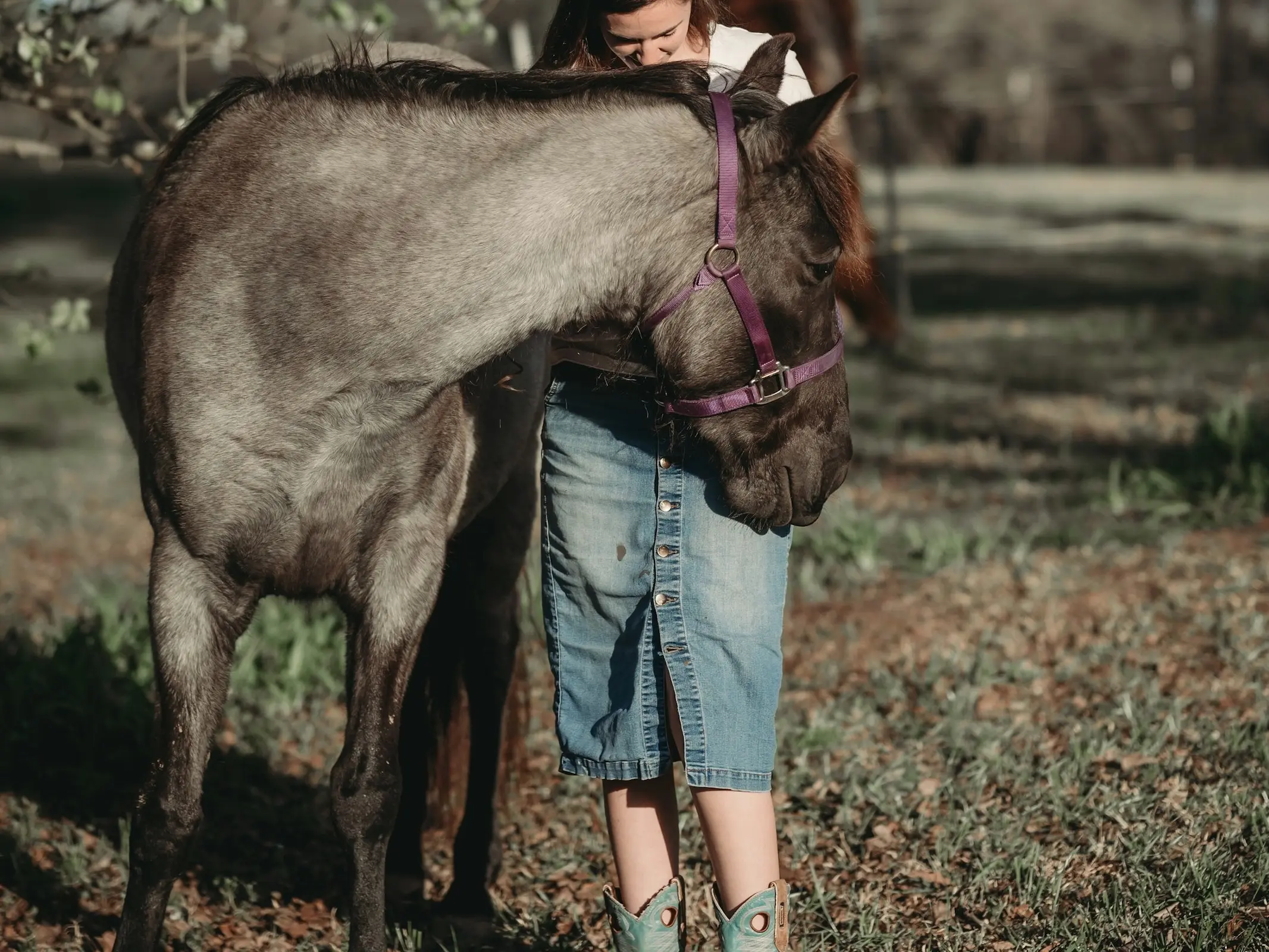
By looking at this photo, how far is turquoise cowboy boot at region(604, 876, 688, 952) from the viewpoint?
9.35 feet

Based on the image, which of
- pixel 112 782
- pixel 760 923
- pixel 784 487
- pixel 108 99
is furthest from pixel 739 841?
pixel 108 99

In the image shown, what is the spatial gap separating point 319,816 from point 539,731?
818 millimetres

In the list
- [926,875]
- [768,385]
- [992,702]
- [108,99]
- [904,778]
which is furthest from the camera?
[992,702]

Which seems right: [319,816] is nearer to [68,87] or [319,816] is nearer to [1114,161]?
[68,87]

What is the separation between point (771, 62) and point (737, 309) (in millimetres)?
552

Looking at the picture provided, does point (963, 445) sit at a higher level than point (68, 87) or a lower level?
lower

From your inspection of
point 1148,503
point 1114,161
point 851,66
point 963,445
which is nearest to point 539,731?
point 1148,503

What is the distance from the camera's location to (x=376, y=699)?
311cm

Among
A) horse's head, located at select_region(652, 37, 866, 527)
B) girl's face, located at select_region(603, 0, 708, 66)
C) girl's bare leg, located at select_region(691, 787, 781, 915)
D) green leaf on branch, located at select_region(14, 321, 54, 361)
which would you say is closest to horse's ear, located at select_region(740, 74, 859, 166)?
horse's head, located at select_region(652, 37, 866, 527)

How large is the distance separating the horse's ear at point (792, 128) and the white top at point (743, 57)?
332mm

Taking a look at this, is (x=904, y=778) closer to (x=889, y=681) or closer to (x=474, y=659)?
(x=889, y=681)

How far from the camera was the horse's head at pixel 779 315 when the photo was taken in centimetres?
259

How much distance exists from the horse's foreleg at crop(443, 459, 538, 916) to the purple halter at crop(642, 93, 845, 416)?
130cm

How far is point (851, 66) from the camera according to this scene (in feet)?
35.4
